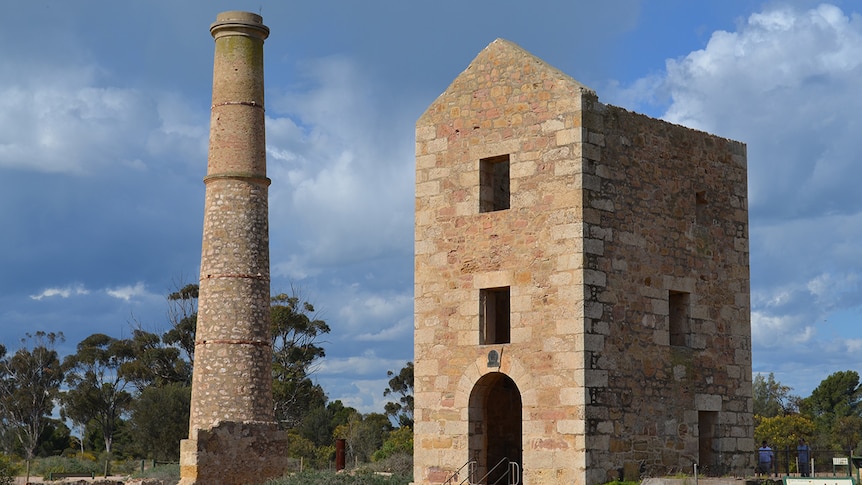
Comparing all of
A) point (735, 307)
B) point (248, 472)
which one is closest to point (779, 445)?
point (248, 472)

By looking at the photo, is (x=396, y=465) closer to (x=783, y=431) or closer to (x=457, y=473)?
(x=457, y=473)

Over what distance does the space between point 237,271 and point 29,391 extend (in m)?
31.5

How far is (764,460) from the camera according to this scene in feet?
63.8

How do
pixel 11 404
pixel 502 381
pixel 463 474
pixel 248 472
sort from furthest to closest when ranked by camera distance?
pixel 11 404 → pixel 248 472 → pixel 502 381 → pixel 463 474

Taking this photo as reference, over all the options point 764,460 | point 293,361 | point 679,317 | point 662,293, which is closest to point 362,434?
point 293,361

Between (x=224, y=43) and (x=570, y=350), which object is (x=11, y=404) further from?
(x=570, y=350)

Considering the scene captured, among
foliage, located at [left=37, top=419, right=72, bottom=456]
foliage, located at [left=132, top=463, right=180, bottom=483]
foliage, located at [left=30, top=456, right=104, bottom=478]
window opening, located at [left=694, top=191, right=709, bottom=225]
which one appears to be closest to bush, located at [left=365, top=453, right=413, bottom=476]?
foliage, located at [left=132, top=463, right=180, bottom=483]

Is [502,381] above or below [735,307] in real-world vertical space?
below

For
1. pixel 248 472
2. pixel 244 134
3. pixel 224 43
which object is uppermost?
pixel 224 43

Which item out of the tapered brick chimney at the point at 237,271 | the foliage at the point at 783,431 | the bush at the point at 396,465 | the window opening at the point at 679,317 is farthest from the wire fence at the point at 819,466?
the tapered brick chimney at the point at 237,271

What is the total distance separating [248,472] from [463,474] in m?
11.9

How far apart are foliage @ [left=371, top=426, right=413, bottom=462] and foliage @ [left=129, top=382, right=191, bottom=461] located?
781 cm

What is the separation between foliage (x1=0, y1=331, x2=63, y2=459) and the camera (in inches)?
2152

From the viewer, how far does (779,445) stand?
37625 millimetres
